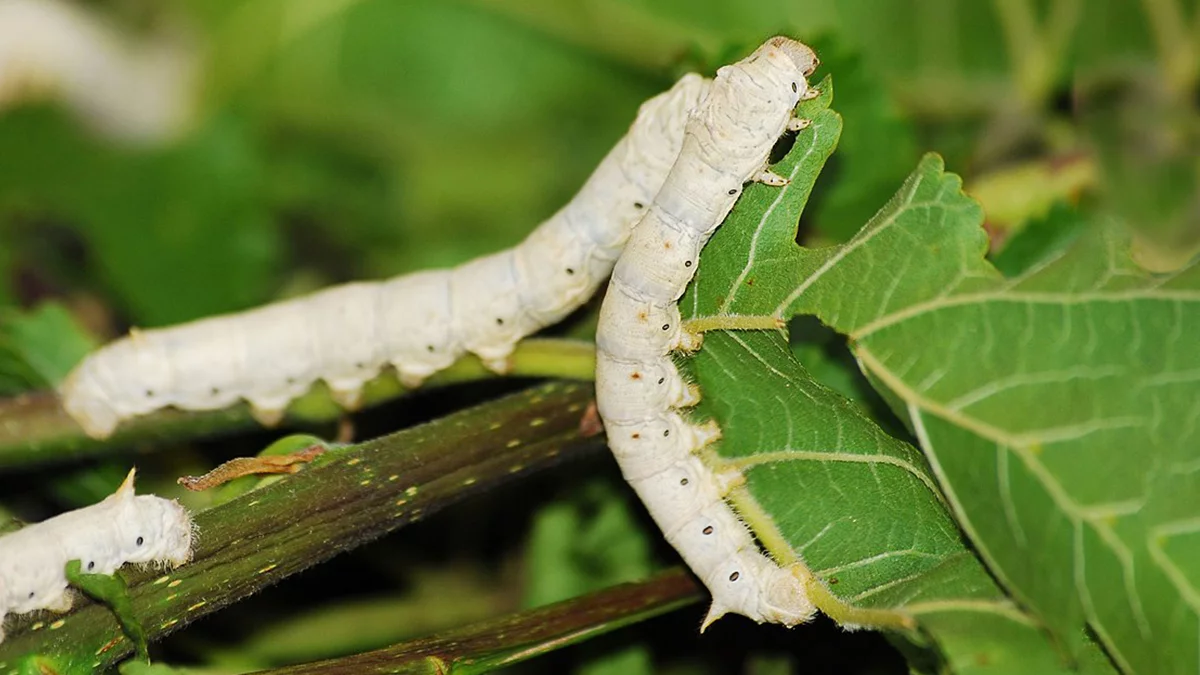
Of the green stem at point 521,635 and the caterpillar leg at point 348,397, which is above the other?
the caterpillar leg at point 348,397

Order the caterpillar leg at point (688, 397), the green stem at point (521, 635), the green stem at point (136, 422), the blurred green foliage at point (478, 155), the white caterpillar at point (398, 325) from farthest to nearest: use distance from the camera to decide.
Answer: the blurred green foliage at point (478, 155)
the green stem at point (136, 422)
the white caterpillar at point (398, 325)
the caterpillar leg at point (688, 397)
the green stem at point (521, 635)

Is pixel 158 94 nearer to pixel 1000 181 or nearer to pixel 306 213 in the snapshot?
pixel 306 213

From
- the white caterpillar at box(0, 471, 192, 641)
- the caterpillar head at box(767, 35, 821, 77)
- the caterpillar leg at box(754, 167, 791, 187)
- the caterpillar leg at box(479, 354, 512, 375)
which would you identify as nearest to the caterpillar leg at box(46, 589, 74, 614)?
the white caterpillar at box(0, 471, 192, 641)

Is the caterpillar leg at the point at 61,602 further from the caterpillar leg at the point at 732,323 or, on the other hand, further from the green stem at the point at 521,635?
the caterpillar leg at the point at 732,323

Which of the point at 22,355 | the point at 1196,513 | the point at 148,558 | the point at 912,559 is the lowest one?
the point at 1196,513

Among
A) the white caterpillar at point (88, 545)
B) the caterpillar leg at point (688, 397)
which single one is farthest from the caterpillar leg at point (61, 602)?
the caterpillar leg at point (688, 397)

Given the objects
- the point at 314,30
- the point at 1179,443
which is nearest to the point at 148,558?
the point at 1179,443

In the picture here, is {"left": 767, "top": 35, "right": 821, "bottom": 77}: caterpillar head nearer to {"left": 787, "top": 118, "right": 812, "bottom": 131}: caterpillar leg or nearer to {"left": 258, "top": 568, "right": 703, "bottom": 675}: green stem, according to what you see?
{"left": 787, "top": 118, "right": 812, "bottom": 131}: caterpillar leg
